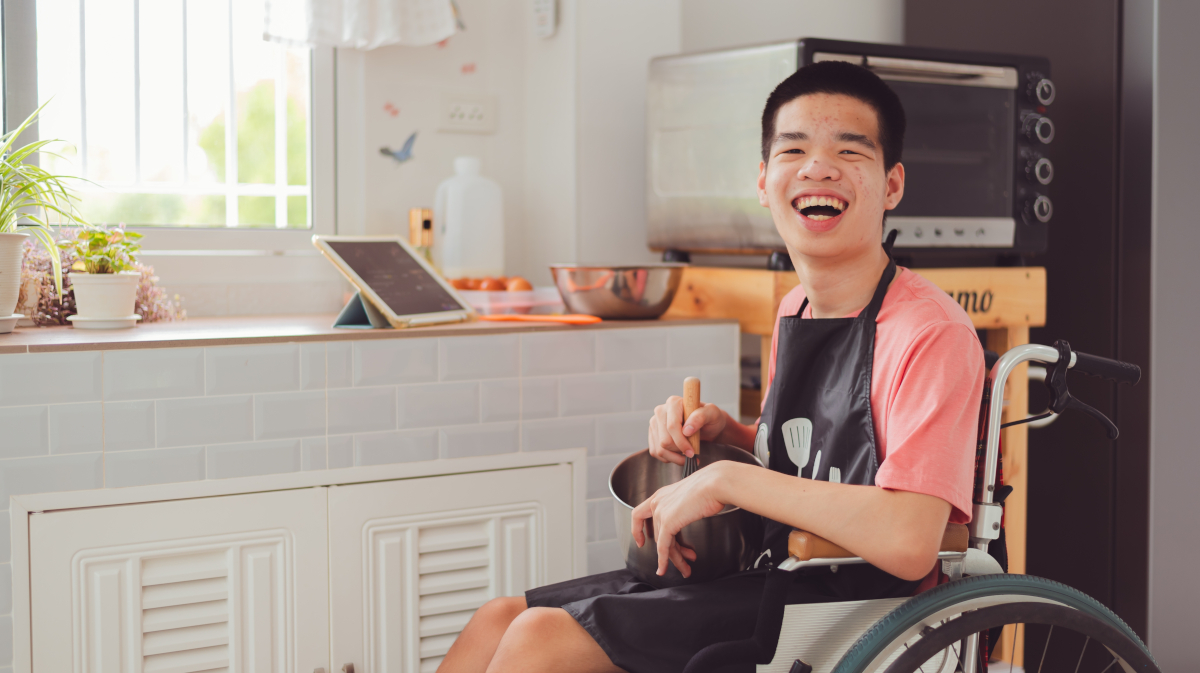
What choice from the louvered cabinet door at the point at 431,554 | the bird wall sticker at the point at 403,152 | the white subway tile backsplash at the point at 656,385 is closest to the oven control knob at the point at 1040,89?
the white subway tile backsplash at the point at 656,385

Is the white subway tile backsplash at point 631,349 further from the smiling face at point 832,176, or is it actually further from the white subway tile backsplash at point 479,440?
the smiling face at point 832,176

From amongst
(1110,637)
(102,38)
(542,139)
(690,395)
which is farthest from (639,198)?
(1110,637)

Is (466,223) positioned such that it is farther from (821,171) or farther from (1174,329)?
A: (1174,329)

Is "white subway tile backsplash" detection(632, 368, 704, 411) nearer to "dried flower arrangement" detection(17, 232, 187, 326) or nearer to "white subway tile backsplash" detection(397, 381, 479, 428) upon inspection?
"white subway tile backsplash" detection(397, 381, 479, 428)

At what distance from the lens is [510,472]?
5.60ft

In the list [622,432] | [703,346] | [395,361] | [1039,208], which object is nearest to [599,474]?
[622,432]

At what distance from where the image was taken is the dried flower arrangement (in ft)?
5.45

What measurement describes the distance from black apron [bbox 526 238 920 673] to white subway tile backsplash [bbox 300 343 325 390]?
0.57 metres

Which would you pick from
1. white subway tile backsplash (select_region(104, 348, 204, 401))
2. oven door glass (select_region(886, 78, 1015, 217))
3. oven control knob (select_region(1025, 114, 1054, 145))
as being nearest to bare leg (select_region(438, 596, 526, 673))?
white subway tile backsplash (select_region(104, 348, 204, 401))

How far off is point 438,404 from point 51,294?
0.79 meters

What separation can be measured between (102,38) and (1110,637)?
88.8 inches

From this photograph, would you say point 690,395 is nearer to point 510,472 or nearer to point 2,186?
point 510,472

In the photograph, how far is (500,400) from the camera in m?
1.69

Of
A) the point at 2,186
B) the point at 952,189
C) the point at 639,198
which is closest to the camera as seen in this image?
the point at 2,186
